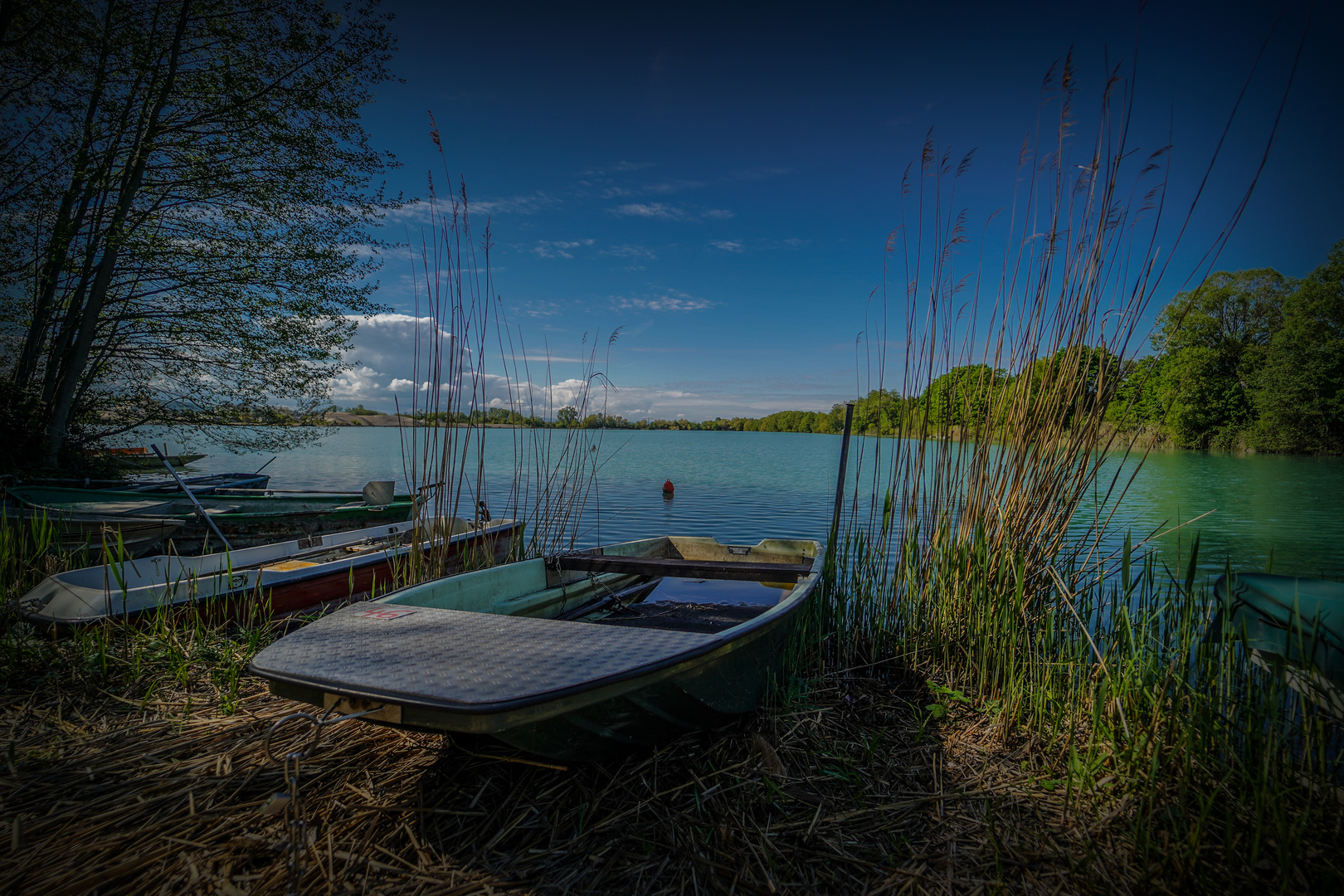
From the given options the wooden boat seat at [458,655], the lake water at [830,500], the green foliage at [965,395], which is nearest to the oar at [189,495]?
the lake water at [830,500]

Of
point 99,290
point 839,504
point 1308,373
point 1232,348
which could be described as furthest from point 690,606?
point 1232,348

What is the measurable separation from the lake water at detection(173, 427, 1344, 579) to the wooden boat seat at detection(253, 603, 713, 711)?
2.30 meters

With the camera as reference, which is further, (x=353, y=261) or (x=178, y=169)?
(x=353, y=261)

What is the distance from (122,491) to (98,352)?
310cm

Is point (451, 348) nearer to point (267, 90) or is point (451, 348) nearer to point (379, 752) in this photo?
point (379, 752)

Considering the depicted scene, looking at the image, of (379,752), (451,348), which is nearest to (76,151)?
(451,348)

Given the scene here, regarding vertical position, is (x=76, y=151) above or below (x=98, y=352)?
above

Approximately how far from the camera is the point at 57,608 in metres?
2.84

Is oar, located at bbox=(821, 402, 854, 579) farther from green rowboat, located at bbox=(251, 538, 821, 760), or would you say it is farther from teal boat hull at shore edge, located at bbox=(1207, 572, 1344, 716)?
teal boat hull at shore edge, located at bbox=(1207, 572, 1344, 716)

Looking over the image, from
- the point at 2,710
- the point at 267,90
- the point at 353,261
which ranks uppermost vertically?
the point at 267,90

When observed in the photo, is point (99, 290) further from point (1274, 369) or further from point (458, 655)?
point (1274, 369)

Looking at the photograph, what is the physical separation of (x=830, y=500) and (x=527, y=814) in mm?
11623

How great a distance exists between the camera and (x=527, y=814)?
1.69 metres

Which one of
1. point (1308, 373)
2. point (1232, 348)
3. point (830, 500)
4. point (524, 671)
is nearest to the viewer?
point (524, 671)
